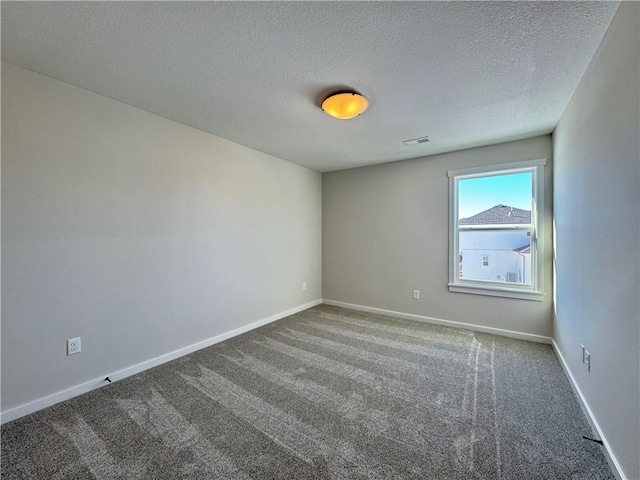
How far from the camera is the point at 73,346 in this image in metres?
2.13

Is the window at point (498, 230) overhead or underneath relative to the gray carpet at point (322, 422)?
overhead

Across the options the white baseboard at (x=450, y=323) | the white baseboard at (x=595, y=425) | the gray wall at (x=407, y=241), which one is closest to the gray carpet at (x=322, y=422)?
the white baseboard at (x=595, y=425)

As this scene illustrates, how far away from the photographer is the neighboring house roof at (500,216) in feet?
10.9

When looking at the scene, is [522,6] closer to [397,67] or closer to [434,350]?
[397,67]

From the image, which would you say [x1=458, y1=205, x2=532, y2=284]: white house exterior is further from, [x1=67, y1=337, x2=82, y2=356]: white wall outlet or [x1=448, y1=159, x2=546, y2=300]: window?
[x1=67, y1=337, x2=82, y2=356]: white wall outlet

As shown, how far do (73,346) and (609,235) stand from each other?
375cm

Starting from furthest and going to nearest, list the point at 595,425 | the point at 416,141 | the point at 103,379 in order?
the point at 416,141
the point at 103,379
the point at 595,425

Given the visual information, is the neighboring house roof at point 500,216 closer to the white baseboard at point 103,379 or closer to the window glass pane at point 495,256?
the window glass pane at point 495,256

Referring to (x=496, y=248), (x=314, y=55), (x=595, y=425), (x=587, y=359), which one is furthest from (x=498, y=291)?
(x=314, y=55)

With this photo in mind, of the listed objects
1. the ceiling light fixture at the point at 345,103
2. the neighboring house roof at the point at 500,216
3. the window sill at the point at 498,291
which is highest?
the ceiling light fixture at the point at 345,103

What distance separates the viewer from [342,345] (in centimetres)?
310

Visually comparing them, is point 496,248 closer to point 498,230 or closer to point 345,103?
point 498,230

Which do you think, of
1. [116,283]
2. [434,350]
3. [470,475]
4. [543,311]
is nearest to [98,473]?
[116,283]

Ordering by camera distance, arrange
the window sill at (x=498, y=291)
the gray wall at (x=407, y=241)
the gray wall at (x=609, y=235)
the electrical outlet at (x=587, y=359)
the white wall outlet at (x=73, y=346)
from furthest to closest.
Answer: the gray wall at (x=407, y=241) < the window sill at (x=498, y=291) < the white wall outlet at (x=73, y=346) < the electrical outlet at (x=587, y=359) < the gray wall at (x=609, y=235)
